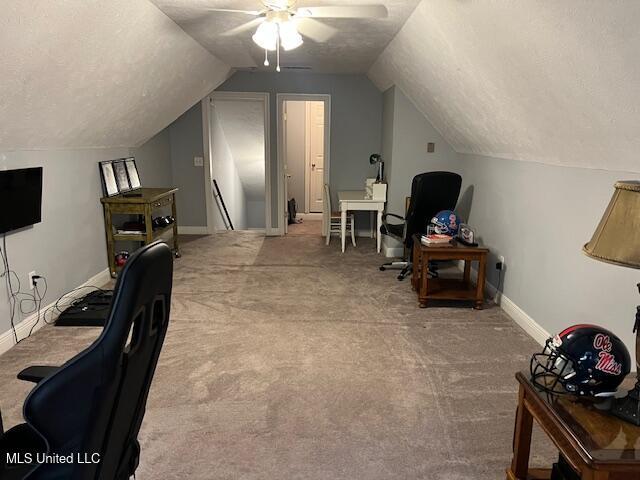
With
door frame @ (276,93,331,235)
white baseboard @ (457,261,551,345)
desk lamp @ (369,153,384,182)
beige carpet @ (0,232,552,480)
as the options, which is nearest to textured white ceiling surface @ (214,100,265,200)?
door frame @ (276,93,331,235)

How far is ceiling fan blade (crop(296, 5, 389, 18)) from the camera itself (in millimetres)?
2629

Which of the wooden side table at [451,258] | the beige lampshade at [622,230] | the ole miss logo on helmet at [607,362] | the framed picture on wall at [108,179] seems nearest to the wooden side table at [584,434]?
the ole miss logo on helmet at [607,362]

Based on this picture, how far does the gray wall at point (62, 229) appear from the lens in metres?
3.09

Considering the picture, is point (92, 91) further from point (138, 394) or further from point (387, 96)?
point (387, 96)

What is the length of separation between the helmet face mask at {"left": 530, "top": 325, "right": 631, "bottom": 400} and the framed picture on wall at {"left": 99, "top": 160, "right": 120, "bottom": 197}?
13.4ft

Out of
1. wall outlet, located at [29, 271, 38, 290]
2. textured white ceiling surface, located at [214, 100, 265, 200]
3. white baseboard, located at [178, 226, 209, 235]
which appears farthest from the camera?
textured white ceiling surface, located at [214, 100, 265, 200]

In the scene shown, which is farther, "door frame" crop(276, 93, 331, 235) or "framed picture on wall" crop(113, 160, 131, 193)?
"door frame" crop(276, 93, 331, 235)

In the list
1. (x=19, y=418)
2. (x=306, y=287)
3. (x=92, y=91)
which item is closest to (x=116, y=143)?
(x=92, y=91)

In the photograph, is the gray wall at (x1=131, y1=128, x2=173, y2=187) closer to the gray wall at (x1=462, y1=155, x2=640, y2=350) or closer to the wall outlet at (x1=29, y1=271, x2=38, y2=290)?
the wall outlet at (x1=29, y1=271, x2=38, y2=290)

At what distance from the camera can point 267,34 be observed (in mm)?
2791

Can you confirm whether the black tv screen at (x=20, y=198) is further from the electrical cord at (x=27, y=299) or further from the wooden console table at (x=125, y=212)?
the wooden console table at (x=125, y=212)

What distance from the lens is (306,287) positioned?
431cm

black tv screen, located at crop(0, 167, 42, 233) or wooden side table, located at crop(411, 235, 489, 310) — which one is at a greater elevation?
black tv screen, located at crop(0, 167, 42, 233)

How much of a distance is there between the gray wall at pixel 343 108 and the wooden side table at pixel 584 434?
4924mm
